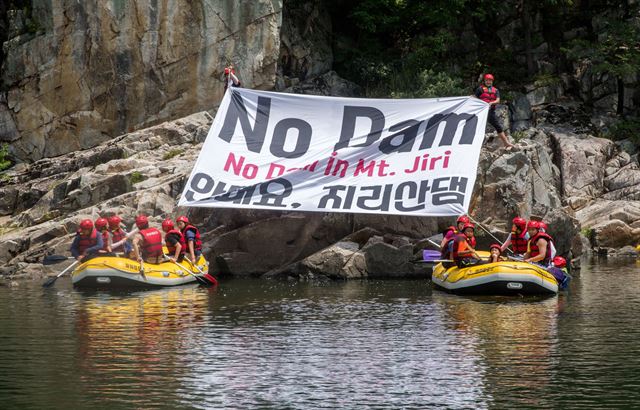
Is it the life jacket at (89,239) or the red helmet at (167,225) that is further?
the red helmet at (167,225)

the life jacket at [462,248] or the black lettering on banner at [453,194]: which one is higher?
the black lettering on banner at [453,194]

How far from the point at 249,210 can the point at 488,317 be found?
34.3 ft

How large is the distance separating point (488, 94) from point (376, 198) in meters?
4.98

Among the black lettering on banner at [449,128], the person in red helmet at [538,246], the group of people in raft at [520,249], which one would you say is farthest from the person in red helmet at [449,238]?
the black lettering on banner at [449,128]

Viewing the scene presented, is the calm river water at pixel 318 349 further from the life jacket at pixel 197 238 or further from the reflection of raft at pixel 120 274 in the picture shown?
the life jacket at pixel 197 238

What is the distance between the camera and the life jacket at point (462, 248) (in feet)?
88.5

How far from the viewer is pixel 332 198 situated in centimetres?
2941

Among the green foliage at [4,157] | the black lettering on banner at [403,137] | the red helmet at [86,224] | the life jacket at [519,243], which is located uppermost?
the green foliage at [4,157]

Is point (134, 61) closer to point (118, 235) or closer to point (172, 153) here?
point (172, 153)

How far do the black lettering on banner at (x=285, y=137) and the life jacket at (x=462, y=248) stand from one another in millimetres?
5471

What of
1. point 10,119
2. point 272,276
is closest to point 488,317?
point 272,276

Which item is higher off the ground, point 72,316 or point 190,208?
point 190,208

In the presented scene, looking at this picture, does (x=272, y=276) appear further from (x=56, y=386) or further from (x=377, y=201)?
(x=56, y=386)

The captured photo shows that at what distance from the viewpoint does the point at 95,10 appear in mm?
39719
